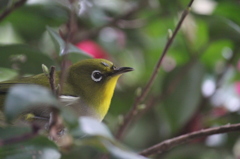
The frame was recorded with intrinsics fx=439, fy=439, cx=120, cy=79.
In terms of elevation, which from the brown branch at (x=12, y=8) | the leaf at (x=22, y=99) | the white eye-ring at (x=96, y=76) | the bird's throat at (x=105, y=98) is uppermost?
the leaf at (x=22, y=99)

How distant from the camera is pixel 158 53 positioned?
6.86 feet

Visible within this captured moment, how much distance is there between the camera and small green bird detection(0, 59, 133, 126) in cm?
150

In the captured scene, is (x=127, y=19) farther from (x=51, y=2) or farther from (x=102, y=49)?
(x=51, y=2)

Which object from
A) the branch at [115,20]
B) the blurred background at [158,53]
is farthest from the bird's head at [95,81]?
the branch at [115,20]

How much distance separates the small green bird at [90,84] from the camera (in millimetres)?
1500

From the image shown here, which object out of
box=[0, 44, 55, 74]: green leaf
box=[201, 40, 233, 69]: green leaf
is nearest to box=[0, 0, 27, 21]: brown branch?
box=[0, 44, 55, 74]: green leaf

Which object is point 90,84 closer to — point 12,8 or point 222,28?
point 12,8

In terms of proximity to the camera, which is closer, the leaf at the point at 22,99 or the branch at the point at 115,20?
the leaf at the point at 22,99

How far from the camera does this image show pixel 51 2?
1635 millimetres

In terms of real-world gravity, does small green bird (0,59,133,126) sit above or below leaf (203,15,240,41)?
below

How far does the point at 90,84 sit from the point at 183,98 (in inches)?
15.6

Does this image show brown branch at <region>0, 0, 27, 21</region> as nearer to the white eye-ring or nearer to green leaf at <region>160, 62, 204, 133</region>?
the white eye-ring

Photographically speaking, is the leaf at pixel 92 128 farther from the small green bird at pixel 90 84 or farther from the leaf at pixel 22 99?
the small green bird at pixel 90 84

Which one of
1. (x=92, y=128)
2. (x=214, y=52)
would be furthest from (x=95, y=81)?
(x=92, y=128)
